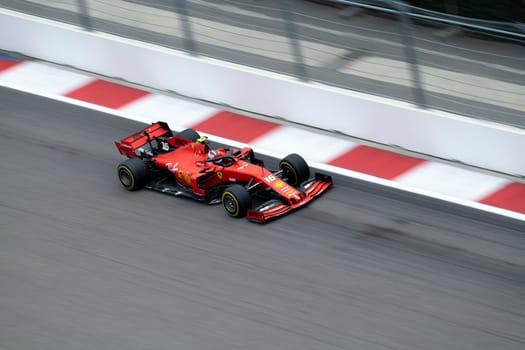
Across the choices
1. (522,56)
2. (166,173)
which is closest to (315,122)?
(166,173)

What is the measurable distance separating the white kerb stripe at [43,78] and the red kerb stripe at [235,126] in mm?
2037

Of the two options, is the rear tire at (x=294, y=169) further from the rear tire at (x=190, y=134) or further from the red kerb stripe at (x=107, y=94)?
the red kerb stripe at (x=107, y=94)

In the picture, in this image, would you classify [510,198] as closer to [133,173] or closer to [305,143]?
[305,143]

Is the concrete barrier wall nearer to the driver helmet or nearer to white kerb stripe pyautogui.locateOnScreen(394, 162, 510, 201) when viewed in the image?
white kerb stripe pyautogui.locateOnScreen(394, 162, 510, 201)

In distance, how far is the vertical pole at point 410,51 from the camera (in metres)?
9.62

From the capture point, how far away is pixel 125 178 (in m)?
9.62

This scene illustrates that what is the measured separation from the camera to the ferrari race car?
8.98 metres

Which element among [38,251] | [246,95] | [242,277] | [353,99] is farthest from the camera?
[246,95]

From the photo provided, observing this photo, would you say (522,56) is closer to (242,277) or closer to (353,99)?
(353,99)

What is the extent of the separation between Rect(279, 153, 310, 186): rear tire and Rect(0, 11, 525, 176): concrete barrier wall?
1397mm

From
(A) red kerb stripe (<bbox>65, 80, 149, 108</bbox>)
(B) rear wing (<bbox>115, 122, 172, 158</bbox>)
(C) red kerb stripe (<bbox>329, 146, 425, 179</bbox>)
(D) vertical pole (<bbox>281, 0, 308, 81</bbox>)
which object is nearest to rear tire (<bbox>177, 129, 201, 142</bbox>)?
(B) rear wing (<bbox>115, 122, 172, 158</bbox>)

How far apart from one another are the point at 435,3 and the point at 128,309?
7262 millimetres

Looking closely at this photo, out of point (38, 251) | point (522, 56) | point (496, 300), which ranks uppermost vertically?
point (522, 56)

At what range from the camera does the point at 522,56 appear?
8.99 metres
